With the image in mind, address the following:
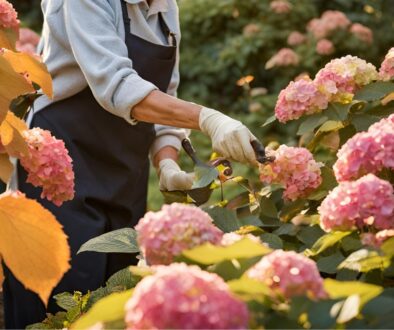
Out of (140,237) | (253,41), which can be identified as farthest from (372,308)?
(253,41)

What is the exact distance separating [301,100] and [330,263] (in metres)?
0.70

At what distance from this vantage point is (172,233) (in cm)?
121

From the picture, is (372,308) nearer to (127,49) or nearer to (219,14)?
(127,49)

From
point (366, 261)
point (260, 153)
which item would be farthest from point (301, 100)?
point (366, 261)

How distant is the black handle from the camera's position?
2.08 m

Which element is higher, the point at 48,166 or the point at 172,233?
the point at 172,233

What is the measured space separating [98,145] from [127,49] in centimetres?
30

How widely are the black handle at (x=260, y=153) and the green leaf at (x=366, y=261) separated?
693 mm

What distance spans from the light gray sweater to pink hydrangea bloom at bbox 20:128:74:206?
45cm

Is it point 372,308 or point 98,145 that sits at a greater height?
point 372,308

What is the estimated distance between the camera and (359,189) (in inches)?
53.8

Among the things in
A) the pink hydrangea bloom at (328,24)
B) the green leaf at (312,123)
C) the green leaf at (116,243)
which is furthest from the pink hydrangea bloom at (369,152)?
the pink hydrangea bloom at (328,24)

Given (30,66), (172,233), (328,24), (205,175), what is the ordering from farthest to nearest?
1. (328,24)
2. (205,175)
3. (30,66)
4. (172,233)

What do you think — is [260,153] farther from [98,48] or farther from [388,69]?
[98,48]
